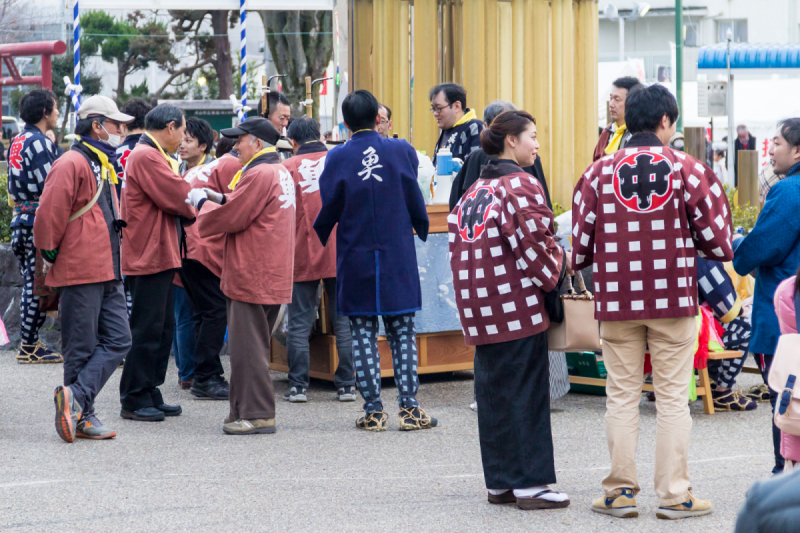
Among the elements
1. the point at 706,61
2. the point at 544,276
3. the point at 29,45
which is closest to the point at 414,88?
the point at 544,276

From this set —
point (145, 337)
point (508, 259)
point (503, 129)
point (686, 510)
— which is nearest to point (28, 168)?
point (145, 337)

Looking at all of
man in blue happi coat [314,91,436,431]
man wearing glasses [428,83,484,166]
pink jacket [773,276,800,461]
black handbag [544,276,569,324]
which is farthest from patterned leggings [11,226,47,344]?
pink jacket [773,276,800,461]

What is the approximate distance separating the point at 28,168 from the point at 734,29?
126ft

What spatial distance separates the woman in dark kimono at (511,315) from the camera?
4.07 metres

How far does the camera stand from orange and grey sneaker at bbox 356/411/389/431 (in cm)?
574

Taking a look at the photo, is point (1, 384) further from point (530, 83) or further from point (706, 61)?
point (706, 61)

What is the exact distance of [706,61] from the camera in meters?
29.0

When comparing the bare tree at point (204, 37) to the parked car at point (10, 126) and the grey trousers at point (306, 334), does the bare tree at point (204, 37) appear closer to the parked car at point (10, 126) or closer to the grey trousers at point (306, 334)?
the parked car at point (10, 126)

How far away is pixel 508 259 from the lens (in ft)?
13.5

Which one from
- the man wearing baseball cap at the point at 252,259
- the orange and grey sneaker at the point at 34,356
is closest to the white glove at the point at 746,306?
the man wearing baseball cap at the point at 252,259

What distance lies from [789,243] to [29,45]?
36.7ft

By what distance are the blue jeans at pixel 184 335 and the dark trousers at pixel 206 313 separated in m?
0.32

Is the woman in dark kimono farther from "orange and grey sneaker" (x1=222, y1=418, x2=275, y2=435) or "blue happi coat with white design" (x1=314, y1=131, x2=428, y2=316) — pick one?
"orange and grey sneaker" (x1=222, y1=418, x2=275, y2=435)

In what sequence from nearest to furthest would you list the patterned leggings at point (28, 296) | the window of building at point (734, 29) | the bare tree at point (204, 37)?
1. the patterned leggings at point (28, 296)
2. the bare tree at point (204, 37)
3. the window of building at point (734, 29)
